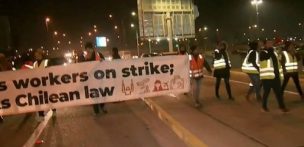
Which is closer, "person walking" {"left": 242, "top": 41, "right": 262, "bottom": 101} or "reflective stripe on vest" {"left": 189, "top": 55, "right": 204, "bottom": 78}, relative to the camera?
"person walking" {"left": 242, "top": 41, "right": 262, "bottom": 101}

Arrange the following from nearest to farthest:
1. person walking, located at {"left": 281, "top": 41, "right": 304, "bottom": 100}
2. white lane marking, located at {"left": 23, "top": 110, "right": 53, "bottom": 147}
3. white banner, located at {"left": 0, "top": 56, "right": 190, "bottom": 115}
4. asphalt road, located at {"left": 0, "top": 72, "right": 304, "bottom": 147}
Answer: asphalt road, located at {"left": 0, "top": 72, "right": 304, "bottom": 147} → white lane marking, located at {"left": 23, "top": 110, "right": 53, "bottom": 147} → white banner, located at {"left": 0, "top": 56, "right": 190, "bottom": 115} → person walking, located at {"left": 281, "top": 41, "right": 304, "bottom": 100}

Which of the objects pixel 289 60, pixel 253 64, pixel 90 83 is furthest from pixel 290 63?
pixel 90 83

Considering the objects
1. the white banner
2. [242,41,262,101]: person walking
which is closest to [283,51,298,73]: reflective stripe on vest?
[242,41,262,101]: person walking

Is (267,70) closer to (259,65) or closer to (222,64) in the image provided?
(259,65)

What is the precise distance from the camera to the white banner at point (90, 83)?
1045 centimetres

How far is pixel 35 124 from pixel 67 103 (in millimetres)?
1872

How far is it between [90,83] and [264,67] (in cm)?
402

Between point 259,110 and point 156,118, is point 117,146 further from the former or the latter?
point 259,110

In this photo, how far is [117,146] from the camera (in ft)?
28.4

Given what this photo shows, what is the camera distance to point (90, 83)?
11.0 m

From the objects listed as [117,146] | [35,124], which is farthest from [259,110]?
[35,124]

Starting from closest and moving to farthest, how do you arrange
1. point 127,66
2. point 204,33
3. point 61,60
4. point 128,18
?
1. point 127,66
2. point 61,60
3. point 204,33
4. point 128,18

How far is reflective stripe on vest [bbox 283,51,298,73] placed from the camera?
40.5ft

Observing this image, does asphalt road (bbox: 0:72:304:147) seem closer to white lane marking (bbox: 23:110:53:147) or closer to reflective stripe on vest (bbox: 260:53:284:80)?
white lane marking (bbox: 23:110:53:147)
